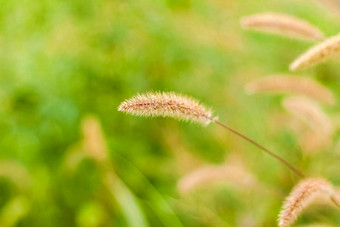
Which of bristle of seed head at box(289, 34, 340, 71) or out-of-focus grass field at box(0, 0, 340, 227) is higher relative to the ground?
out-of-focus grass field at box(0, 0, 340, 227)

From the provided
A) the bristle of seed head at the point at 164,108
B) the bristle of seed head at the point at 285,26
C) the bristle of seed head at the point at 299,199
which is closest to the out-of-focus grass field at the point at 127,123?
the bristle of seed head at the point at 285,26

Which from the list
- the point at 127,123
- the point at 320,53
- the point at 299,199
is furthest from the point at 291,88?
the point at 127,123

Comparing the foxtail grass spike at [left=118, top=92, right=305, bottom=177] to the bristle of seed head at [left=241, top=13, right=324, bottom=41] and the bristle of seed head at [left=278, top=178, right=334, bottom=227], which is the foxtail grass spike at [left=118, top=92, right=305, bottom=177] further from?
the bristle of seed head at [left=241, top=13, right=324, bottom=41]

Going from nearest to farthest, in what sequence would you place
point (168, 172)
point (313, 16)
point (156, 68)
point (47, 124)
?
point (47, 124)
point (168, 172)
point (156, 68)
point (313, 16)

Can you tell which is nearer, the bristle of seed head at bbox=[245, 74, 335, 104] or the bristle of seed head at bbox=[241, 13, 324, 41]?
the bristle of seed head at bbox=[241, 13, 324, 41]

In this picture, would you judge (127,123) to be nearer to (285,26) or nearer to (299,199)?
(285,26)

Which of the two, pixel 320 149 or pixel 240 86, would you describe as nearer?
pixel 320 149

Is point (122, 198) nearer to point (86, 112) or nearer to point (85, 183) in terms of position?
point (85, 183)

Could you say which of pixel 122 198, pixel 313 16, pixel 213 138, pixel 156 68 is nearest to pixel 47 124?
pixel 122 198

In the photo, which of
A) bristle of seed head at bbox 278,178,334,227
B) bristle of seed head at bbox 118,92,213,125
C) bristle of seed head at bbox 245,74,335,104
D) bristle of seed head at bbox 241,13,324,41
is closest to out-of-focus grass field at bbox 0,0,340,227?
bristle of seed head at bbox 245,74,335,104
